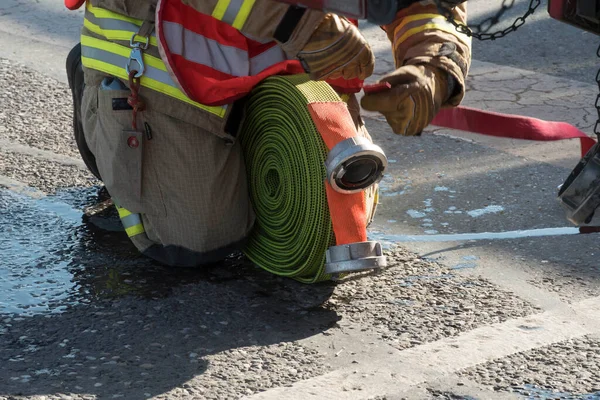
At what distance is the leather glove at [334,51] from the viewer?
9.16 feet

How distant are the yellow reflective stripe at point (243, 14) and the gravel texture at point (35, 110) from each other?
182 cm

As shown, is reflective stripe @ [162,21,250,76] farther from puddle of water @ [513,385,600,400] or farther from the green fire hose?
puddle of water @ [513,385,600,400]

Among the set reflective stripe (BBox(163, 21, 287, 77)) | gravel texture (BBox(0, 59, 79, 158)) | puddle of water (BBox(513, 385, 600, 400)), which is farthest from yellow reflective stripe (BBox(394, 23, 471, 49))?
gravel texture (BBox(0, 59, 79, 158))

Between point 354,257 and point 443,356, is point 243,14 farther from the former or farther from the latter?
point 443,356

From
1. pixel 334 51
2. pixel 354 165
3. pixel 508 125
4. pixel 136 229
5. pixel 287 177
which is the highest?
pixel 334 51

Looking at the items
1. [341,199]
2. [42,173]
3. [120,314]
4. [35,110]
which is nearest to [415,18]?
[341,199]

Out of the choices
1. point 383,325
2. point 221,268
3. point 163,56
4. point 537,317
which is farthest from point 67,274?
point 537,317

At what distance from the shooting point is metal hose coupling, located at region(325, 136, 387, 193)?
298 cm

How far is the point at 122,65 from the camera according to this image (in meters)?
3.30

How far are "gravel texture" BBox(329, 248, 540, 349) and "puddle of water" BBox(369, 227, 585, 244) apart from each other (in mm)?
234

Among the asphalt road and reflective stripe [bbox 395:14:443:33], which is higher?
reflective stripe [bbox 395:14:443:33]

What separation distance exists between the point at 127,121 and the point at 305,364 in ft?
3.39

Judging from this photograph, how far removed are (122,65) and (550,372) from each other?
164cm

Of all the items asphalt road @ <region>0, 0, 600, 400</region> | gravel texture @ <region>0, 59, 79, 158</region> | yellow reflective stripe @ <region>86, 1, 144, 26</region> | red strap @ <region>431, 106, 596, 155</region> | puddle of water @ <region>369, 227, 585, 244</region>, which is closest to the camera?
asphalt road @ <region>0, 0, 600, 400</region>
